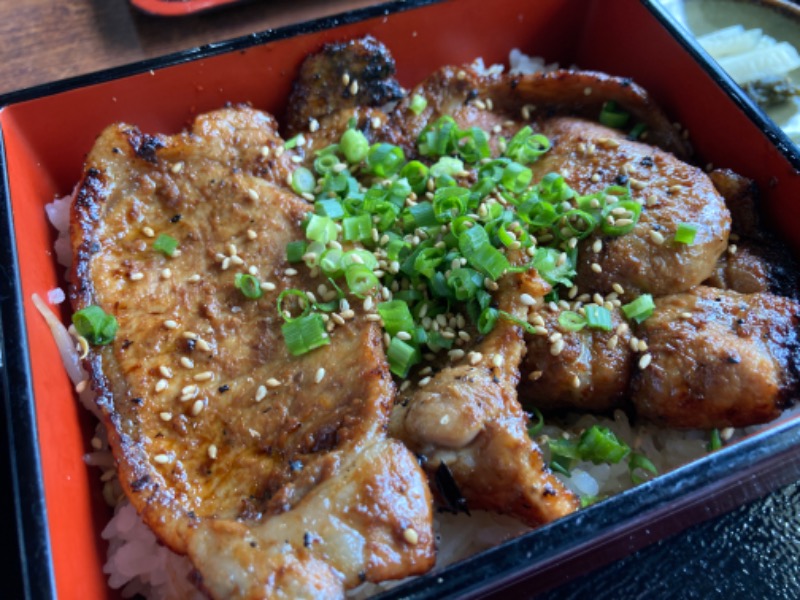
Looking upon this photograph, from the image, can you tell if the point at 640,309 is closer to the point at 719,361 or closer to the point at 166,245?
the point at 719,361

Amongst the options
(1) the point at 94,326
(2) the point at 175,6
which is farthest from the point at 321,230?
(2) the point at 175,6

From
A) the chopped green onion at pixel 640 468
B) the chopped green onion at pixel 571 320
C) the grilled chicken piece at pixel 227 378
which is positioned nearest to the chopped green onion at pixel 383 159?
the grilled chicken piece at pixel 227 378

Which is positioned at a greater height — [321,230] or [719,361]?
[321,230]

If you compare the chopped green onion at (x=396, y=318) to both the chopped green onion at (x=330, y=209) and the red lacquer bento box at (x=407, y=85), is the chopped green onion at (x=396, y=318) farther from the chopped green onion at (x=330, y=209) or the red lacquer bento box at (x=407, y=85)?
the red lacquer bento box at (x=407, y=85)

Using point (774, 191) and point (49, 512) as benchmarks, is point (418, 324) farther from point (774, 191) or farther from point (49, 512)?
point (774, 191)

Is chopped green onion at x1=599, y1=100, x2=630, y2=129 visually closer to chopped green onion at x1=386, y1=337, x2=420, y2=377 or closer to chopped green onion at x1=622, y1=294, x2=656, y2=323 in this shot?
chopped green onion at x1=622, y1=294, x2=656, y2=323
